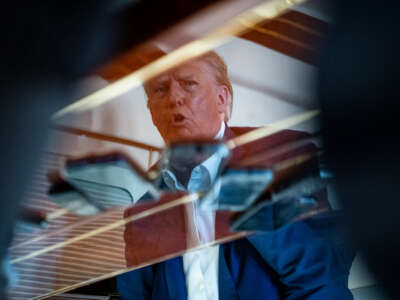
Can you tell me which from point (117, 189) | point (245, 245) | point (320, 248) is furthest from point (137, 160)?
point (245, 245)

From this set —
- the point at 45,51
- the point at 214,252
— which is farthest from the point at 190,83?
the point at 214,252

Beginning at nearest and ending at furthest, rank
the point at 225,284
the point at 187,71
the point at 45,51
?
the point at 45,51 → the point at 187,71 → the point at 225,284

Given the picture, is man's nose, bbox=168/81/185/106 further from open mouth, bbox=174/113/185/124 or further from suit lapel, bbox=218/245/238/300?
suit lapel, bbox=218/245/238/300

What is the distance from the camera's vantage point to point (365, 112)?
1.46 ft

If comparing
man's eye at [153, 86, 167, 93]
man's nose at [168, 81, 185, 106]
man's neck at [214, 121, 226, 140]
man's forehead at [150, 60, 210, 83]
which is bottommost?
man's neck at [214, 121, 226, 140]

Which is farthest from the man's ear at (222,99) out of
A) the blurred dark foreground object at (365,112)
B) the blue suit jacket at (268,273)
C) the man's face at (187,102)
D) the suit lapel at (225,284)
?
the suit lapel at (225,284)

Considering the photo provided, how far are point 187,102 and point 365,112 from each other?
17 centimetres

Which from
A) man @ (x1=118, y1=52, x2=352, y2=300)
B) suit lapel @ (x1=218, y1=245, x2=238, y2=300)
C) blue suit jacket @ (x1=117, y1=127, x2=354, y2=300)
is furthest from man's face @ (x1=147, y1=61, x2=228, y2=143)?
suit lapel @ (x1=218, y1=245, x2=238, y2=300)

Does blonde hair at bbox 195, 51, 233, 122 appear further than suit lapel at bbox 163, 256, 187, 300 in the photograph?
No

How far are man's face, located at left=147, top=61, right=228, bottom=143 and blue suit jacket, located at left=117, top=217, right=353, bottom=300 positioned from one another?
1.54ft

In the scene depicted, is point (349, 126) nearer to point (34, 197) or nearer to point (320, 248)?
point (34, 197)

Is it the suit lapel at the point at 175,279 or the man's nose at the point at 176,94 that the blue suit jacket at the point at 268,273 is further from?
the man's nose at the point at 176,94

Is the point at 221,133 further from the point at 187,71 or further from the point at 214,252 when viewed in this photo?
the point at 214,252

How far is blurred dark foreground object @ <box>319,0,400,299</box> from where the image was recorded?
16.8 inches
